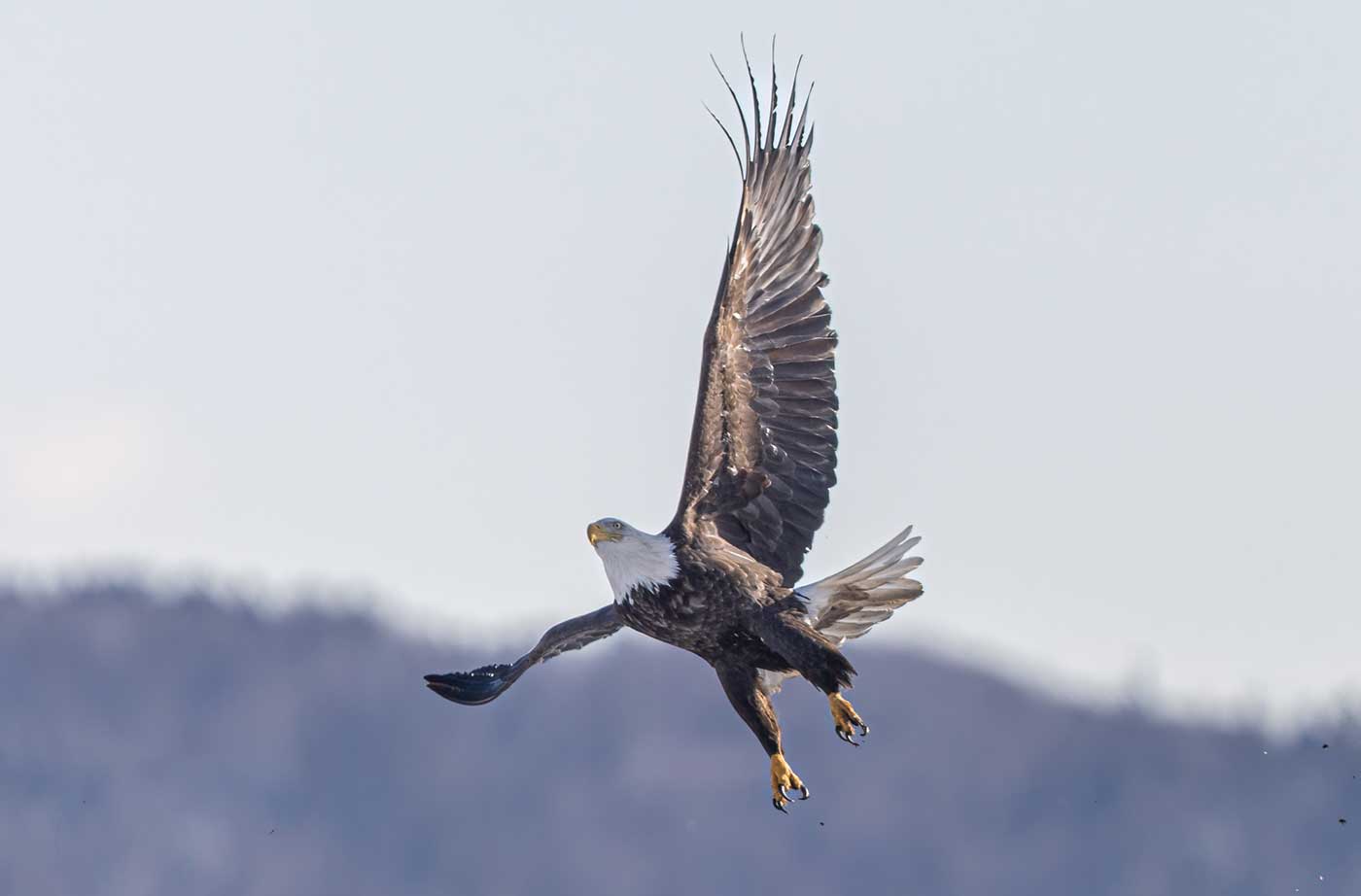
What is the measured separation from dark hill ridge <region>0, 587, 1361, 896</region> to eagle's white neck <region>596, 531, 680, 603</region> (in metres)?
47.4

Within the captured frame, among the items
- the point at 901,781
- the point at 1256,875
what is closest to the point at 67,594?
the point at 901,781

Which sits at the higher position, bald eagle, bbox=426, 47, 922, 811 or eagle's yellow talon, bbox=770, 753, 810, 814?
bald eagle, bbox=426, 47, 922, 811

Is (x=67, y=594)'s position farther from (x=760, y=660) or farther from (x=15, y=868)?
(x=760, y=660)

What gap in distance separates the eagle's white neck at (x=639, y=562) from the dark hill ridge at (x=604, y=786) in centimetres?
4739

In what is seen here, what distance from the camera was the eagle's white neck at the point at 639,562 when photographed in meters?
15.3

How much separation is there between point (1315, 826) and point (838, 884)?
31.4 ft

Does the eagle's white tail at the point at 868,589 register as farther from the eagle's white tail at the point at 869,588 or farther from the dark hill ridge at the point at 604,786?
the dark hill ridge at the point at 604,786

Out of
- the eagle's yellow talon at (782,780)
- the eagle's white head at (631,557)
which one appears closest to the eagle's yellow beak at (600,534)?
the eagle's white head at (631,557)

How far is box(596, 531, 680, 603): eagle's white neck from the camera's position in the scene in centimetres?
1529

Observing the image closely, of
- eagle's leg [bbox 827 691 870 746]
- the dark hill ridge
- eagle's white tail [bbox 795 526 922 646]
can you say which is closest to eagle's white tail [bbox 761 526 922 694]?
eagle's white tail [bbox 795 526 922 646]

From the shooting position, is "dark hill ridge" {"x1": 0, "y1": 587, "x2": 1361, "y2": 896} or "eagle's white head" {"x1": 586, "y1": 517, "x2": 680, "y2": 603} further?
"dark hill ridge" {"x1": 0, "y1": 587, "x2": 1361, "y2": 896}

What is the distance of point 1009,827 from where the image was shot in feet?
235

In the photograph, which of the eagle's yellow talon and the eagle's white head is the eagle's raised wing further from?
the eagle's yellow talon

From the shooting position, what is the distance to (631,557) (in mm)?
15328
